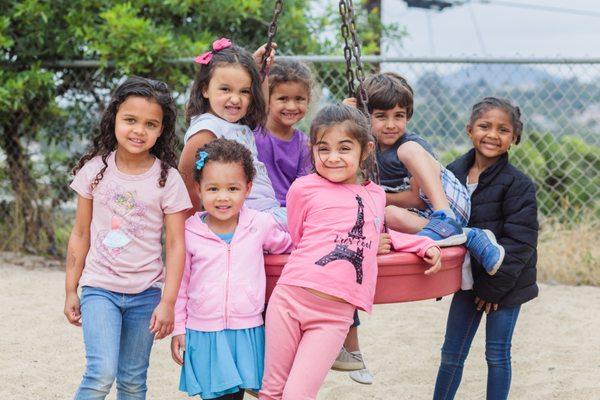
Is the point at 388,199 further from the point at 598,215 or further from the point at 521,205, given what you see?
the point at 598,215

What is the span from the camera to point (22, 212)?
7.16 metres

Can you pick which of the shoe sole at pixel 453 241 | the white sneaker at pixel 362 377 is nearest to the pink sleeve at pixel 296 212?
the shoe sole at pixel 453 241

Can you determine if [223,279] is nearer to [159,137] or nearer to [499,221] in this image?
[159,137]

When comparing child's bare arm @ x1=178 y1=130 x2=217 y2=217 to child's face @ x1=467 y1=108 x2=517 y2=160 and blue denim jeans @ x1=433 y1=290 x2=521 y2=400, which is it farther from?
blue denim jeans @ x1=433 y1=290 x2=521 y2=400

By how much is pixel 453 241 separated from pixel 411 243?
192 mm

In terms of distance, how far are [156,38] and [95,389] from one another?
4.00 metres

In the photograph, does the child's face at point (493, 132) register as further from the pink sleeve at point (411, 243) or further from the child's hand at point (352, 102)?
the pink sleeve at point (411, 243)

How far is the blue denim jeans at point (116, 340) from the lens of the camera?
8.98 ft

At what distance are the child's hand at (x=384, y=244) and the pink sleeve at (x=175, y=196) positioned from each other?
2.08ft

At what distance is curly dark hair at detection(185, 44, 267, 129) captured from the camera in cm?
314

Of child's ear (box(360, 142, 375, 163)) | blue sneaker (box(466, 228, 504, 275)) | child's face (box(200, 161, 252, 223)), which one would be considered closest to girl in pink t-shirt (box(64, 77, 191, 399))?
child's face (box(200, 161, 252, 223))

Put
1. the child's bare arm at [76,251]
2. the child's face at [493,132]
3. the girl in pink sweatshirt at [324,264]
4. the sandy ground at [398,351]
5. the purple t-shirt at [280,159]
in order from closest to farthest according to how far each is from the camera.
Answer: the girl in pink sweatshirt at [324,264] < the child's bare arm at [76,251] < the child's face at [493,132] < the purple t-shirt at [280,159] < the sandy ground at [398,351]

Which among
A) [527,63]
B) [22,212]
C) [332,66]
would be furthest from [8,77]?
[527,63]

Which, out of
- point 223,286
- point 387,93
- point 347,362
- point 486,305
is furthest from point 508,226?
Result: point 223,286
